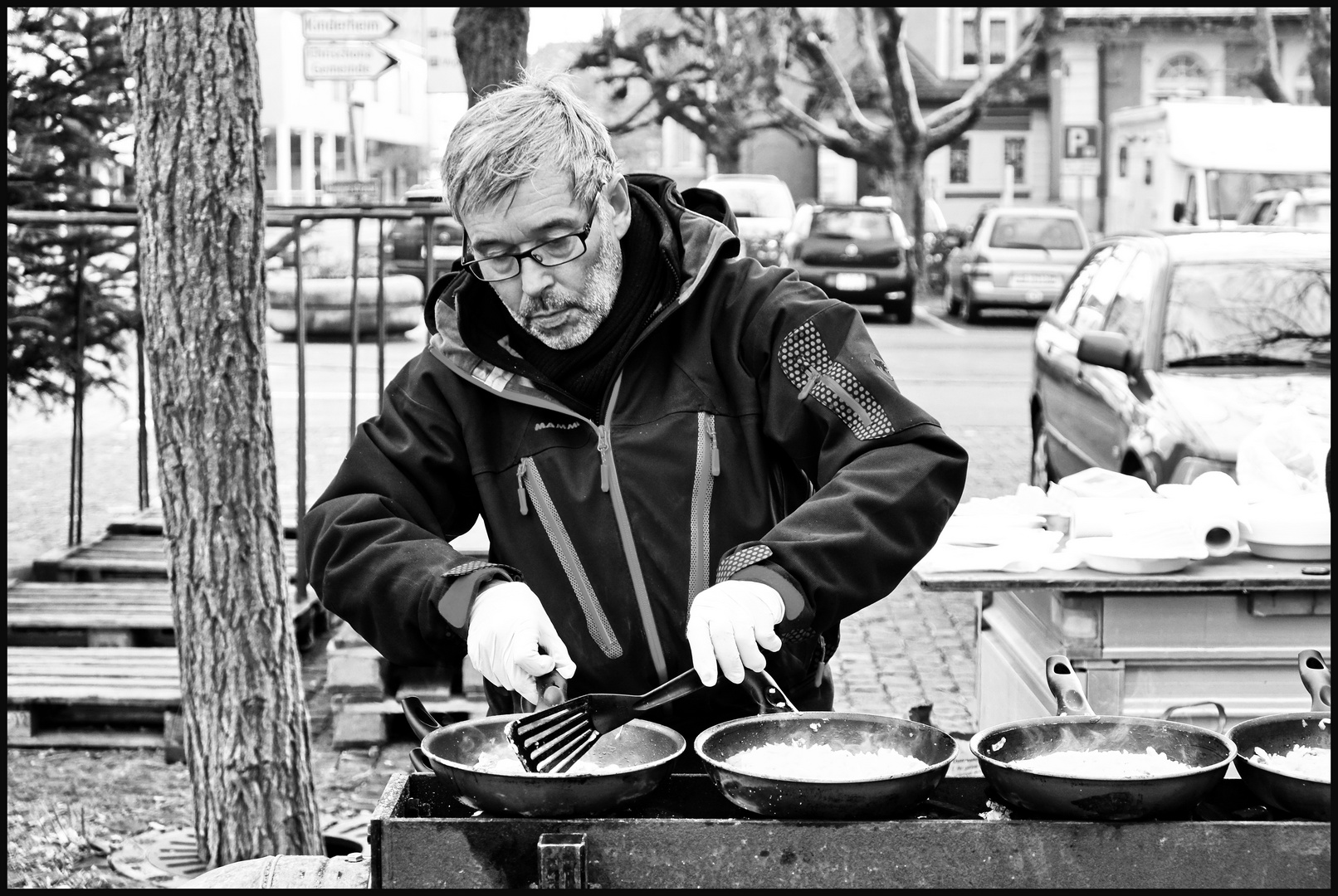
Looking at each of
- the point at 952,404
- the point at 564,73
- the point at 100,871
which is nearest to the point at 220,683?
the point at 100,871

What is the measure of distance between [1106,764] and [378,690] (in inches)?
153

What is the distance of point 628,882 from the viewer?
2082 mm

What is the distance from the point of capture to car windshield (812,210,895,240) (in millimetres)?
22562

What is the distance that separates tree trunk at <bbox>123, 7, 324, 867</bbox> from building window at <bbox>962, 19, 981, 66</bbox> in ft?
150

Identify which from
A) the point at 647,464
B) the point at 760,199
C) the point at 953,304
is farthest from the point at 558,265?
the point at 760,199

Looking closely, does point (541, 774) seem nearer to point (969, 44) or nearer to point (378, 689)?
point (378, 689)

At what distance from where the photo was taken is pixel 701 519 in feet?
8.46

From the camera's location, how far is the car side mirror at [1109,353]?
704 centimetres

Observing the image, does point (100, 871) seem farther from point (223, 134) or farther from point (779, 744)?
point (779, 744)

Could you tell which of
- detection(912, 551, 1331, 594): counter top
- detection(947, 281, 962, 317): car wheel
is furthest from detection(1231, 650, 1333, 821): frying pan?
detection(947, 281, 962, 317): car wheel

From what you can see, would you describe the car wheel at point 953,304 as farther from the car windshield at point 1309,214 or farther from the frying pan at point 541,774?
the frying pan at point 541,774

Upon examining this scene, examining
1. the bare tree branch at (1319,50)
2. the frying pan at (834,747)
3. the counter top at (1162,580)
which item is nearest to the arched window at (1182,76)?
the bare tree branch at (1319,50)

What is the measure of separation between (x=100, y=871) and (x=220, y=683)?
873 mm

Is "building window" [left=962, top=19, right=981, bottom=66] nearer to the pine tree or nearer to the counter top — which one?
the pine tree
